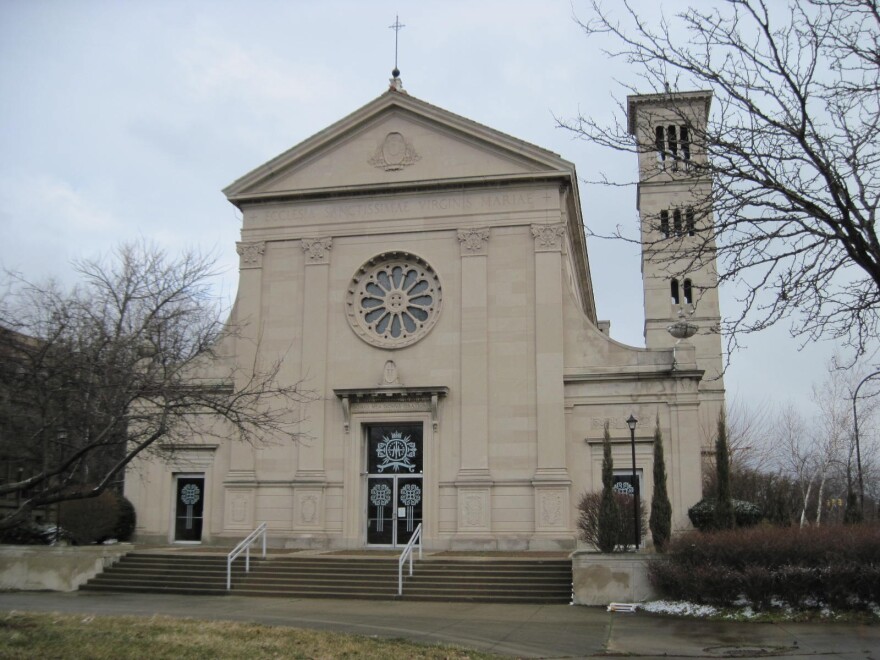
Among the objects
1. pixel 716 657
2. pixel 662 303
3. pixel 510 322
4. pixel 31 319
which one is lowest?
pixel 716 657

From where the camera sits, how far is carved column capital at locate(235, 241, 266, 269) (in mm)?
31844

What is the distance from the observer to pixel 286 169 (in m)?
32.1

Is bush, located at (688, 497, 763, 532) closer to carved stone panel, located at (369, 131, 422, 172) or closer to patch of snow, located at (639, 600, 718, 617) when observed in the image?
patch of snow, located at (639, 600, 718, 617)

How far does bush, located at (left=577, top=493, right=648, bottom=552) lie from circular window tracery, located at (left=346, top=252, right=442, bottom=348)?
8.73m

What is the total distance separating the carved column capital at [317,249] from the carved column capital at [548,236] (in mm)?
7211

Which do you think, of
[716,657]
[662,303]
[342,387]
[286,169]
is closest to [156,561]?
[342,387]

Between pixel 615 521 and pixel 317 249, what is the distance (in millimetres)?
14976

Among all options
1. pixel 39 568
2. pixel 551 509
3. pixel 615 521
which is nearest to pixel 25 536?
pixel 39 568

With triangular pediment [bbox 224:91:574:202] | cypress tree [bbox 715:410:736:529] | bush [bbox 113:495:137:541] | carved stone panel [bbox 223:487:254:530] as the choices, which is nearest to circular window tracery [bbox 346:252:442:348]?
triangular pediment [bbox 224:91:574:202]

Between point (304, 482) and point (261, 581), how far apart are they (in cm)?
634

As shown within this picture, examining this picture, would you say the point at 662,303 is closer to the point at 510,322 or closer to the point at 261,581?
the point at 510,322

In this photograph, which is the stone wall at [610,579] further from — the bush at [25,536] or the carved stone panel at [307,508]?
the bush at [25,536]

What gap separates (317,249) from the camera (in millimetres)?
31391

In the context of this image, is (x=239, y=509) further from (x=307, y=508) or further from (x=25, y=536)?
(x=25, y=536)
